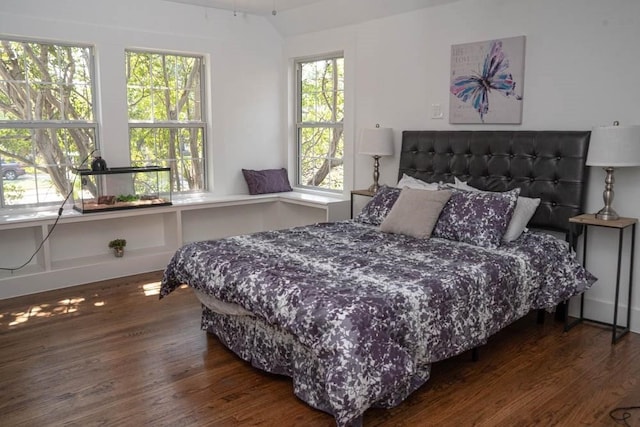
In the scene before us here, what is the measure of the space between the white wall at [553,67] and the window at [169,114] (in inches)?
73.6

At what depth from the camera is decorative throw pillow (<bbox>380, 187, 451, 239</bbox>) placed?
3490mm

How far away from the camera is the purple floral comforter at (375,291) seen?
2.13 meters

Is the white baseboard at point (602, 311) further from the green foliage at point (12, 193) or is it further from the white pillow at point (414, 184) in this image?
the green foliage at point (12, 193)

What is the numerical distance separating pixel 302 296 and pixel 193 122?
Result: 10.9 ft

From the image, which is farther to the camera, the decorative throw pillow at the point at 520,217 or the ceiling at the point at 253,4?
the ceiling at the point at 253,4

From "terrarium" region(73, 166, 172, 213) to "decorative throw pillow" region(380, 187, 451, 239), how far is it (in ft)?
7.11

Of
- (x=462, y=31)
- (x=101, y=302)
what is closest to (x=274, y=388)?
(x=101, y=302)

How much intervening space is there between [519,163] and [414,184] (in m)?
0.78

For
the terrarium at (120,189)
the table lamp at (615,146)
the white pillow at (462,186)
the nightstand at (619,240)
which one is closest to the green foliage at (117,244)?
the terrarium at (120,189)

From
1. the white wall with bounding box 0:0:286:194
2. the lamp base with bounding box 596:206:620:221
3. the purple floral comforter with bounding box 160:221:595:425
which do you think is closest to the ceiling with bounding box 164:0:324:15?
the white wall with bounding box 0:0:286:194

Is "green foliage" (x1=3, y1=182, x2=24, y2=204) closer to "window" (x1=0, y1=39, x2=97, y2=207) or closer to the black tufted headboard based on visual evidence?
"window" (x1=0, y1=39, x2=97, y2=207)

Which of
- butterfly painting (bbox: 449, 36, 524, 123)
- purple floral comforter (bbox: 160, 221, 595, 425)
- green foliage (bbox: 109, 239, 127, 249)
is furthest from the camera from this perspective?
green foliage (bbox: 109, 239, 127, 249)

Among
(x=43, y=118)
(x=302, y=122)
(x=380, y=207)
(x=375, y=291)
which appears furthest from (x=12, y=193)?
(x=375, y=291)

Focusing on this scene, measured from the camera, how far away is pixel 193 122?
5203 millimetres
